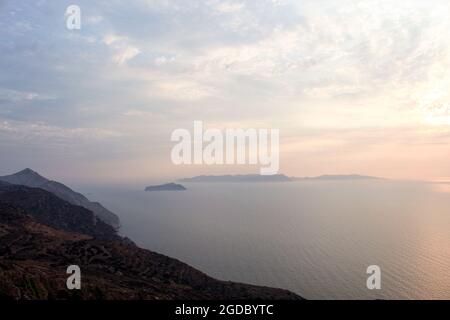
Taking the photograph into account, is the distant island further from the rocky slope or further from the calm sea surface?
the calm sea surface

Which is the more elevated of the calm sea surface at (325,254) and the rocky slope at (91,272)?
the rocky slope at (91,272)

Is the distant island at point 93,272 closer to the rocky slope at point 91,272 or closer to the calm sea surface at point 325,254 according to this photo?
the rocky slope at point 91,272

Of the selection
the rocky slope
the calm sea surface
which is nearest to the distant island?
the rocky slope

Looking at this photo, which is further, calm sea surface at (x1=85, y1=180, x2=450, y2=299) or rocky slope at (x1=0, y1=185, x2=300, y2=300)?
calm sea surface at (x1=85, y1=180, x2=450, y2=299)

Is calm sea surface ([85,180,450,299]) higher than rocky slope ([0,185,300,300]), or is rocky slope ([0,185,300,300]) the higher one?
rocky slope ([0,185,300,300])

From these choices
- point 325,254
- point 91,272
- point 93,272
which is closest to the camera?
point 91,272

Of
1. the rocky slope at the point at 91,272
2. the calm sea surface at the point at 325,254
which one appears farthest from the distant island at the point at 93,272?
the calm sea surface at the point at 325,254

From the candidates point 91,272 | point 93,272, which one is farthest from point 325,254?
point 91,272

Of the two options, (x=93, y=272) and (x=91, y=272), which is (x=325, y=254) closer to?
(x=93, y=272)
